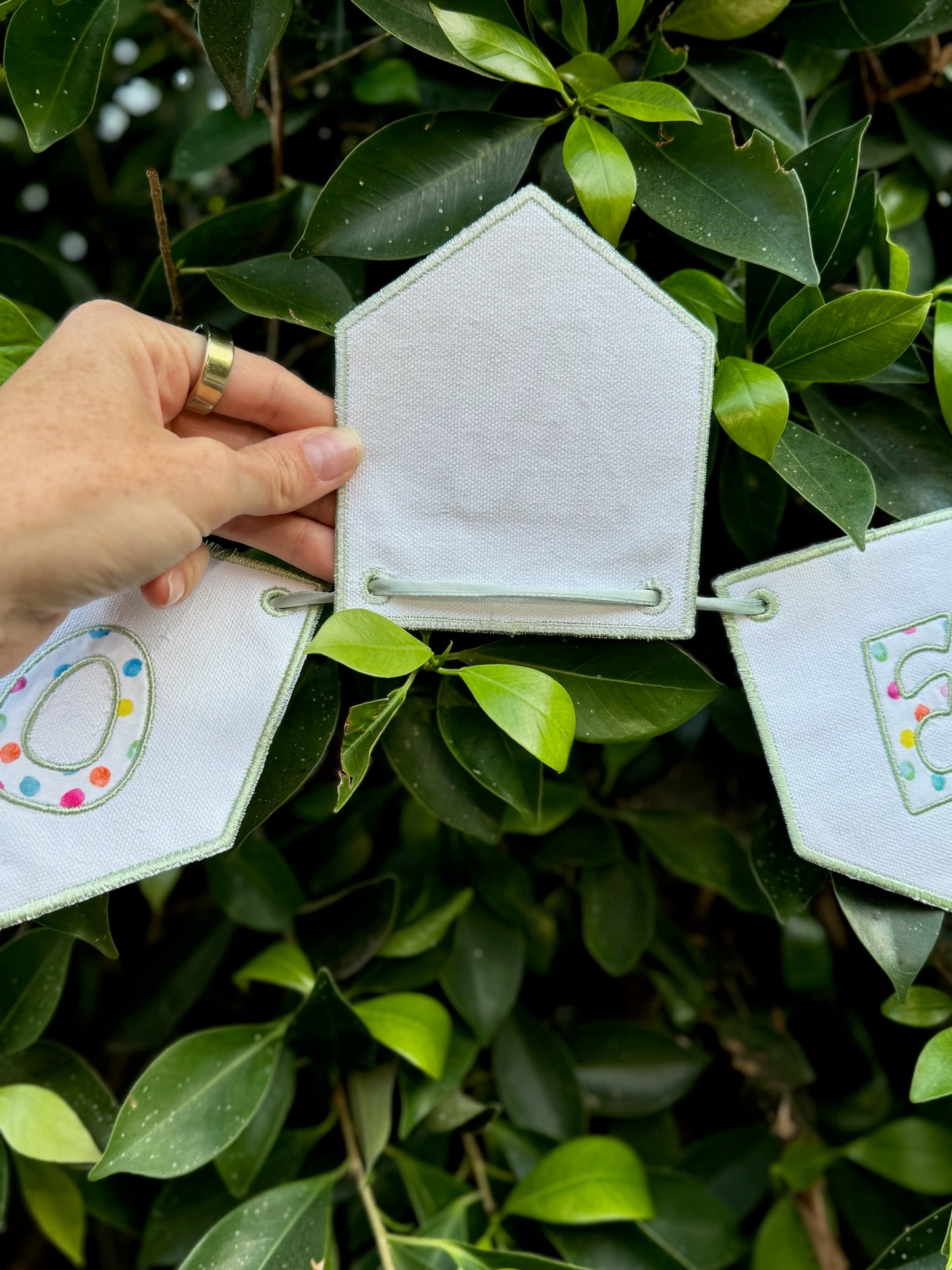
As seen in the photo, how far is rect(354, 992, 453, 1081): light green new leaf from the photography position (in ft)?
2.77

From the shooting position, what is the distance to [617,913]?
101 cm

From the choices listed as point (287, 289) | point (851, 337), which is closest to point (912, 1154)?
point (851, 337)

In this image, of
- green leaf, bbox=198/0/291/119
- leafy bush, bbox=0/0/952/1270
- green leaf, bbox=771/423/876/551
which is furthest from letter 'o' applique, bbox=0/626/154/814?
green leaf, bbox=771/423/876/551

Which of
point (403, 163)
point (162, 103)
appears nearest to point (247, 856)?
point (403, 163)

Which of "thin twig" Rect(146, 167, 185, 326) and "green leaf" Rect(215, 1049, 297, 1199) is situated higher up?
"thin twig" Rect(146, 167, 185, 326)

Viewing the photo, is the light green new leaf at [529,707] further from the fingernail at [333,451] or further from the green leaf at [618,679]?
the fingernail at [333,451]

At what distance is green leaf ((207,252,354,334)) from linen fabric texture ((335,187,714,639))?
8 centimetres

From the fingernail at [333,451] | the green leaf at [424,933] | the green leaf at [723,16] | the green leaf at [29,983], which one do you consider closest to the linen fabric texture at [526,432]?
the fingernail at [333,451]

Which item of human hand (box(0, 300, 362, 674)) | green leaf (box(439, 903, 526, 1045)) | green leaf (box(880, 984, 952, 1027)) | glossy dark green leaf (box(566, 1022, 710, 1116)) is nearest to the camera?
human hand (box(0, 300, 362, 674))

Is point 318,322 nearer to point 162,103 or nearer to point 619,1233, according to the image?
point 162,103

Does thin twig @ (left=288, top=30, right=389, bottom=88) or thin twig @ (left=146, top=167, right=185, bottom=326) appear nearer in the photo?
thin twig @ (left=146, top=167, right=185, bottom=326)

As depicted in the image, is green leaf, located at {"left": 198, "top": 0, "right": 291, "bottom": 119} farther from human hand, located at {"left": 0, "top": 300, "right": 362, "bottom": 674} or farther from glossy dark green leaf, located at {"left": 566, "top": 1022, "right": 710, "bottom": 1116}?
glossy dark green leaf, located at {"left": 566, "top": 1022, "right": 710, "bottom": 1116}

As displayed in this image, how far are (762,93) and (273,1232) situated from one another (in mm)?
1083

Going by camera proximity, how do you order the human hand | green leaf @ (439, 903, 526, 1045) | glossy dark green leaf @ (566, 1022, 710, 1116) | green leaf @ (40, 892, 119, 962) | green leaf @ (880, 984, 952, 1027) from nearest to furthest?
the human hand
green leaf @ (40, 892, 119, 962)
green leaf @ (880, 984, 952, 1027)
green leaf @ (439, 903, 526, 1045)
glossy dark green leaf @ (566, 1022, 710, 1116)
